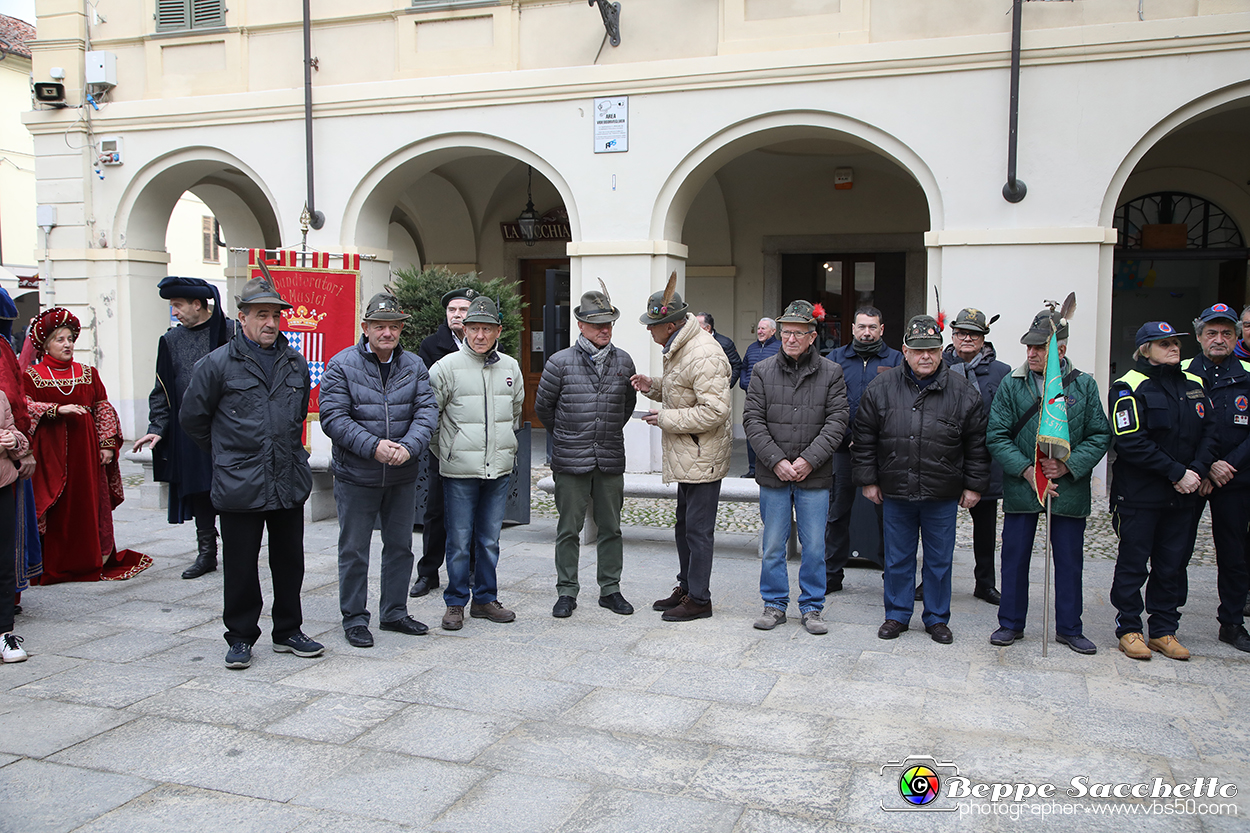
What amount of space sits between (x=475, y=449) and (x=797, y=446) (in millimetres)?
1800

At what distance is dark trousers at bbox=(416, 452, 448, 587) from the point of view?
6109 mm

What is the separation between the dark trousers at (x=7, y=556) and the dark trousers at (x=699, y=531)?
141 inches

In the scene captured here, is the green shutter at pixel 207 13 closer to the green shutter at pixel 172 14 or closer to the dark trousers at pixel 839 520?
the green shutter at pixel 172 14

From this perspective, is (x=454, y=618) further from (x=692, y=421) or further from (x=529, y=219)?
(x=529, y=219)

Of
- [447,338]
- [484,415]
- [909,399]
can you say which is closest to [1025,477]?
[909,399]

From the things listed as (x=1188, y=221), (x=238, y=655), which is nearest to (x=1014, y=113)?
(x=1188, y=221)

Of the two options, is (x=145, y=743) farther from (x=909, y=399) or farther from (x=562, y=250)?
(x=562, y=250)

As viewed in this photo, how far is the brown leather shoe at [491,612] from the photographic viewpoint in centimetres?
561

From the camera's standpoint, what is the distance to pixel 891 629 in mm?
5312

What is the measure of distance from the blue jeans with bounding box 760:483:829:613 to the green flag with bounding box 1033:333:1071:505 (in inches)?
45.7

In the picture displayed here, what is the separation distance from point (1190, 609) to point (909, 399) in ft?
7.80

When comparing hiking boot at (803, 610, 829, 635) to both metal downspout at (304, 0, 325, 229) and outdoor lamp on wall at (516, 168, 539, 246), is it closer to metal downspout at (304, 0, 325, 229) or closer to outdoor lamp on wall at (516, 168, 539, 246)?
metal downspout at (304, 0, 325, 229)

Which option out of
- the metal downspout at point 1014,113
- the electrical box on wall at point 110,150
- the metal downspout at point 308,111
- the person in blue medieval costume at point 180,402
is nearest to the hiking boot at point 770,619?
the person in blue medieval costume at point 180,402

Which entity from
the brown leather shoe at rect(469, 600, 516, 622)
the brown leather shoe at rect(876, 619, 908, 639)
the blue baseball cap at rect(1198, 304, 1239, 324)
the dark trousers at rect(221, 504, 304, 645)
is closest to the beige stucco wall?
the blue baseball cap at rect(1198, 304, 1239, 324)
